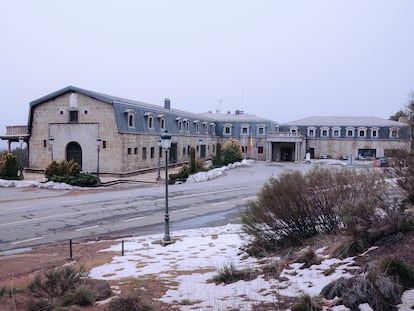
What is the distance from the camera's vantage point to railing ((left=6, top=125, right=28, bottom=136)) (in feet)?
128

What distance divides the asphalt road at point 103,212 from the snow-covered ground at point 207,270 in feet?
6.87

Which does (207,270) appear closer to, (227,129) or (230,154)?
(230,154)

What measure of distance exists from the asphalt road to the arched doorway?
29.8 feet

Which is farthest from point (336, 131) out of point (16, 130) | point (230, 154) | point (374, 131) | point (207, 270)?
point (207, 270)

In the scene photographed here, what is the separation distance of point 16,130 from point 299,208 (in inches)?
1531

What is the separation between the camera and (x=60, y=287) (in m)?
6.48

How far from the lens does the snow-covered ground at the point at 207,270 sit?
17.7ft

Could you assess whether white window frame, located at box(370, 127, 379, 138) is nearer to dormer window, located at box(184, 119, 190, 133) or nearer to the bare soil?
dormer window, located at box(184, 119, 190, 133)

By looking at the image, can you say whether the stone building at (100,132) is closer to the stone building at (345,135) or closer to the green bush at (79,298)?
the stone building at (345,135)

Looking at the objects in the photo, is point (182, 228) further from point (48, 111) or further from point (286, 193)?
point (48, 111)

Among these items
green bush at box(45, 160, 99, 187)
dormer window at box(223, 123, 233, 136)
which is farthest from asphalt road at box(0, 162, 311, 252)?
dormer window at box(223, 123, 233, 136)

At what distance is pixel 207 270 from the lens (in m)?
7.84

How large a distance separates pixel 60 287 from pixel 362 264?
5.26m

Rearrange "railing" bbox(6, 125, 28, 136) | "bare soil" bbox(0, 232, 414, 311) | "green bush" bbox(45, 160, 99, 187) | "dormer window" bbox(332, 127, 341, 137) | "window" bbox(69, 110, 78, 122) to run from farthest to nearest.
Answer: "dormer window" bbox(332, 127, 341, 137) < "railing" bbox(6, 125, 28, 136) < "window" bbox(69, 110, 78, 122) < "green bush" bbox(45, 160, 99, 187) < "bare soil" bbox(0, 232, 414, 311)
